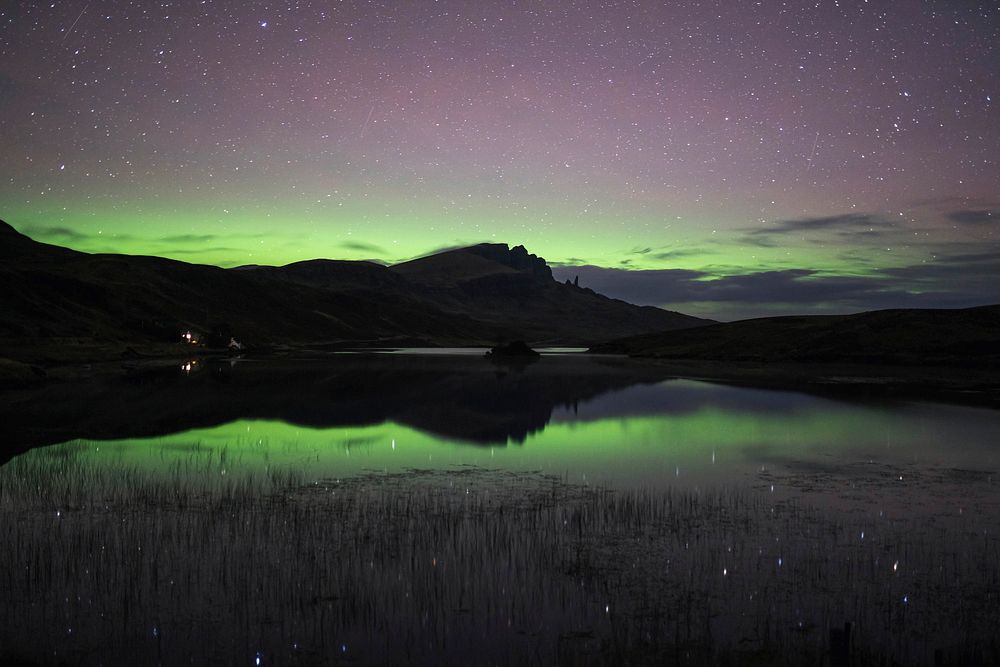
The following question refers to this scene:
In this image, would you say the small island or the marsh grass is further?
the small island

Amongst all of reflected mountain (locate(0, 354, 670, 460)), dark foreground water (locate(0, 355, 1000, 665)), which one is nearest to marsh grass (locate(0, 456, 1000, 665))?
dark foreground water (locate(0, 355, 1000, 665))

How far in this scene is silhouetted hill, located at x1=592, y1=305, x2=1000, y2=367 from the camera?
103 metres

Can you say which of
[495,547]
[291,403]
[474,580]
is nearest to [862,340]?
[291,403]

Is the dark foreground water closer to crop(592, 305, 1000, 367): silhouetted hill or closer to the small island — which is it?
crop(592, 305, 1000, 367): silhouetted hill

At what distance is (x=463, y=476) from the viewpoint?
83.4ft

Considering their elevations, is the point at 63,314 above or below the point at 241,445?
above


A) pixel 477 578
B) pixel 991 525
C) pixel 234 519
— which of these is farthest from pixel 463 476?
pixel 991 525

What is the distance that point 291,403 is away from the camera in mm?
52125

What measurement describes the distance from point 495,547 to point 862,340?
119 m

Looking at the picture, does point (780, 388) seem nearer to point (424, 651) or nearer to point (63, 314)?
point (424, 651)

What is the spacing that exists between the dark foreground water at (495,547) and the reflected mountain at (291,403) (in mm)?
1252

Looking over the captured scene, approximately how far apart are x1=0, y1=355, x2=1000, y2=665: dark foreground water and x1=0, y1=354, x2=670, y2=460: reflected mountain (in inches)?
49.3

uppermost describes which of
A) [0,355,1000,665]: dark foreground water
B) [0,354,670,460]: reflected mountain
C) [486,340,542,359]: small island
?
[486,340,542,359]: small island

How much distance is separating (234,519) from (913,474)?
22.8 metres
